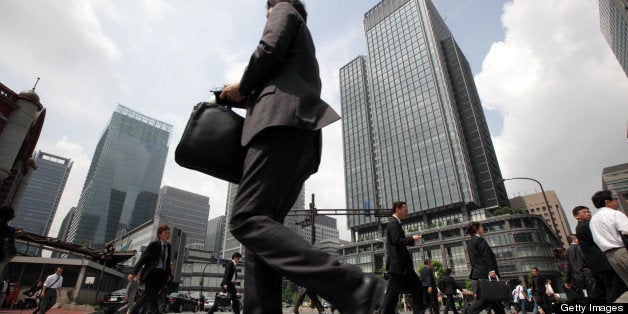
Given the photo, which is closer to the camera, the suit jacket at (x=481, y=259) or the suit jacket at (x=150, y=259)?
the suit jacket at (x=150, y=259)

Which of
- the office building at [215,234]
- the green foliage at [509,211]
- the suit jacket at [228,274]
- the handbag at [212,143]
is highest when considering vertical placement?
the office building at [215,234]

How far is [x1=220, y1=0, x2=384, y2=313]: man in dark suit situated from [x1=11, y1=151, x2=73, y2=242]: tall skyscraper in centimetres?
19774

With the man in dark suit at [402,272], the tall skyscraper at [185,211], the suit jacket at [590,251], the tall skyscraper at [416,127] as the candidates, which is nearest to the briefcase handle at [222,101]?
the man in dark suit at [402,272]

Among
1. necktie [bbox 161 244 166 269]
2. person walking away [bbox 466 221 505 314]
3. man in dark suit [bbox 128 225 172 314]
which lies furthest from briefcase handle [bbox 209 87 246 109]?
person walking away [bbox 466 221 505 314]

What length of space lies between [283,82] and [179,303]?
24.6 m

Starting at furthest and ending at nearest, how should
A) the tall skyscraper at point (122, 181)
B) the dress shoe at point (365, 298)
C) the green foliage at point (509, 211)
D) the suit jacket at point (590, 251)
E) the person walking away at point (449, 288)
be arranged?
the tall skyscraper at point (122, 181), the green foliage at point (509, 211), the person walking away at point (449, 288), the suit jacket at point (590, 251), the dress shoe at point (365, 298)

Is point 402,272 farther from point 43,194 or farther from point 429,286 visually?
point 43,194

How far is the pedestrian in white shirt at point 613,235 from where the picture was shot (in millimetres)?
3975

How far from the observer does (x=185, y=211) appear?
498 feet

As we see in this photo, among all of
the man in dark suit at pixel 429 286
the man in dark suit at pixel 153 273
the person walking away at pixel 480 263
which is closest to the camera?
the man in dark suit at pixel 153 273

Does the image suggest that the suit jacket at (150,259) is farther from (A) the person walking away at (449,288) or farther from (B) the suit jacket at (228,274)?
(A) the person walking away at (449,288)

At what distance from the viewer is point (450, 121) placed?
85.4m

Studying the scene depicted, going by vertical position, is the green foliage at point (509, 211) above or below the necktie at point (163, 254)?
above

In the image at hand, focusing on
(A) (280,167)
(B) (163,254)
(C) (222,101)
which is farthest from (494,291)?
(B) (163,254)
